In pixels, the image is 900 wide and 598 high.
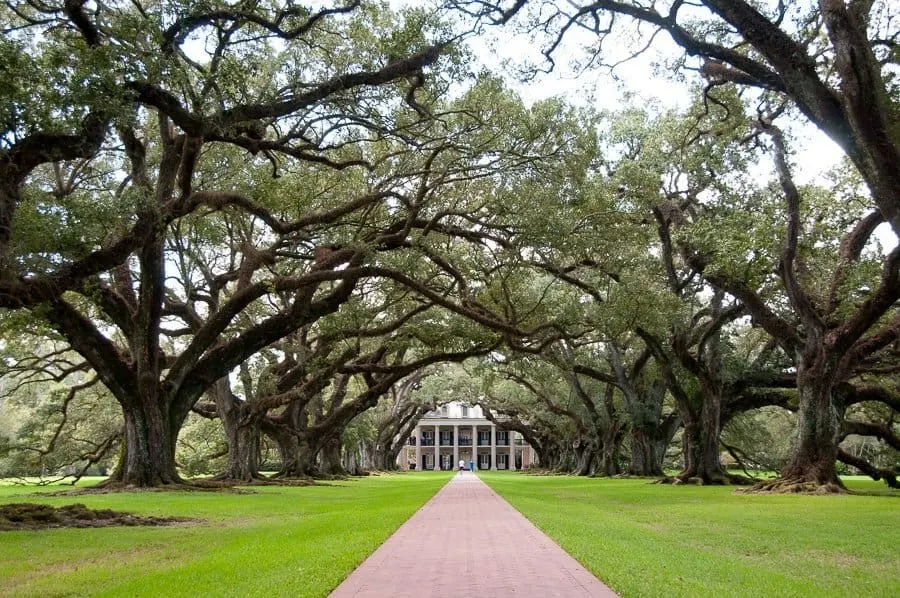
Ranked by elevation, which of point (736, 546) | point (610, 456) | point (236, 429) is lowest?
point (736, 546)

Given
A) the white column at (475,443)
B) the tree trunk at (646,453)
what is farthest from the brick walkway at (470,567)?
the white column at (475,443)

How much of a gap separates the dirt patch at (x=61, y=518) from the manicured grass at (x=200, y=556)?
629 millimetres

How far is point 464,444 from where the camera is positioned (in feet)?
329

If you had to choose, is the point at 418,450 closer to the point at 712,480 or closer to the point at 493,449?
the point at 493,449

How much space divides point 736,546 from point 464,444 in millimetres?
93533

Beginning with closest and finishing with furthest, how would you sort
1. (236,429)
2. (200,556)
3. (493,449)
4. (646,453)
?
(200,556) → (236,429) → (646,453) → (493,449)

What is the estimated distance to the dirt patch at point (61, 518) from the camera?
1013cm

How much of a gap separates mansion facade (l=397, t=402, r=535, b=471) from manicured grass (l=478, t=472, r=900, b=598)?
84.1 meters

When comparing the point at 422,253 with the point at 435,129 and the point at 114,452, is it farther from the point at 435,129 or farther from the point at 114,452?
the point at 114,452

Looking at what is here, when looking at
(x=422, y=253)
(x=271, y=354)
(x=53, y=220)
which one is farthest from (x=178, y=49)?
(x=271, y=354)

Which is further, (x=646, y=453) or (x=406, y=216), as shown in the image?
(x=646, y=453)

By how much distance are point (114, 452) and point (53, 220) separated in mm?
24449

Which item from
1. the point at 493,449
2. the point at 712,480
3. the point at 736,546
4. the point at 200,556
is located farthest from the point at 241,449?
the point at 493,449

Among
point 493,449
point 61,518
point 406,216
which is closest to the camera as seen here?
point 61,518
